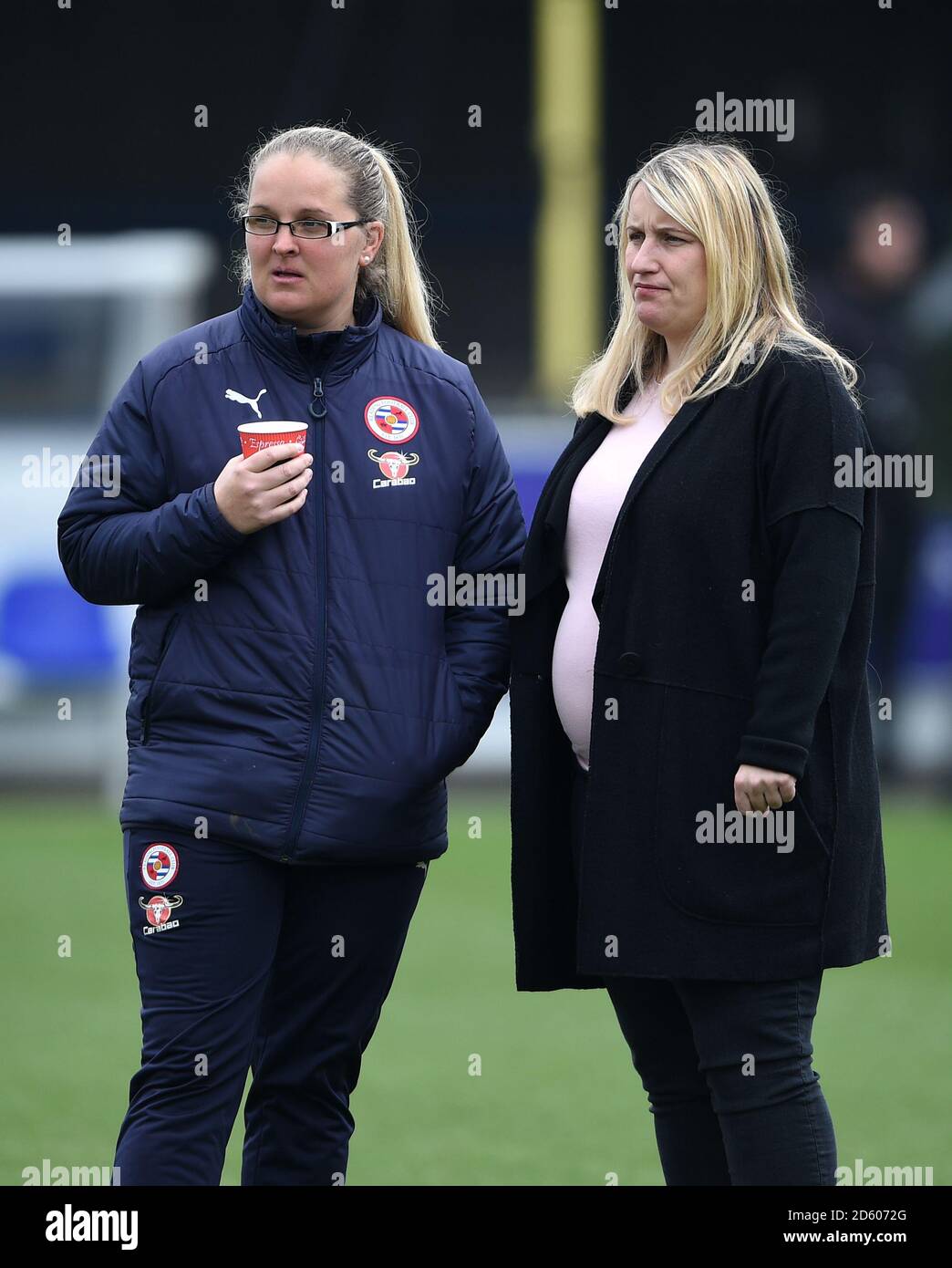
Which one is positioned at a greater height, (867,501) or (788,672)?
(867,501)

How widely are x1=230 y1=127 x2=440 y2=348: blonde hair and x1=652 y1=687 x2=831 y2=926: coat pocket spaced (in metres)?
0.84

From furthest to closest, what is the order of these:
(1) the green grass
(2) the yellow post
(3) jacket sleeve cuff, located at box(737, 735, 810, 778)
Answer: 1. (2) the yellow post
2. (1) the green grass
3. (3) jacket sleeve cuff, located at box(737, 735, 810, 778)

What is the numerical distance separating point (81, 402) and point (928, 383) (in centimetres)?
631

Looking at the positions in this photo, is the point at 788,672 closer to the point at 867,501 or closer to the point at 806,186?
the point at 867,501

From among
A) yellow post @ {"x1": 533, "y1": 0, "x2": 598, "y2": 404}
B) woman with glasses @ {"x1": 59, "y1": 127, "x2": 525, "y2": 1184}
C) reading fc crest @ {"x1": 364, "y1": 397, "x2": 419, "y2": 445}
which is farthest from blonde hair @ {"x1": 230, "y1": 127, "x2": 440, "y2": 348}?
yellow post @ {"x1": 533, "y1": 0, "x2": 598, "y2": 404}

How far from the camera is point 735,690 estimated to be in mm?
3078

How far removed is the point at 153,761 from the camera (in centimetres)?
314

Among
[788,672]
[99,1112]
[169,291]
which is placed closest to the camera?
[788,672]

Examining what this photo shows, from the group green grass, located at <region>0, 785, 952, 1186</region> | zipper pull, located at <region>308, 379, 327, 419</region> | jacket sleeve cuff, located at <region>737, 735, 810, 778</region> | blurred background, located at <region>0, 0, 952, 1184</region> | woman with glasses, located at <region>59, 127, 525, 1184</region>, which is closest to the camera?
jacket sleeve cuff, located at <region>737, 735, 810, 778</region>

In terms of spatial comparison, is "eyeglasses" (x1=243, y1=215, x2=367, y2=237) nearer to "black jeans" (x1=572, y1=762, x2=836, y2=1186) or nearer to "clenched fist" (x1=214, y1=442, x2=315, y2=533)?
"clenched fist" (x1=214, y1=442, x2=315, y2=533)

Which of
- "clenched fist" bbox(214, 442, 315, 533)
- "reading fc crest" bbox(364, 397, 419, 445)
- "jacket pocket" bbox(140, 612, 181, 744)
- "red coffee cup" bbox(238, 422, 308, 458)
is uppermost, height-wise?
"reading fc crest" bbox(364, 397, 419, 445)

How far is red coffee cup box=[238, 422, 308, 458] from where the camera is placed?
3.05 meters
